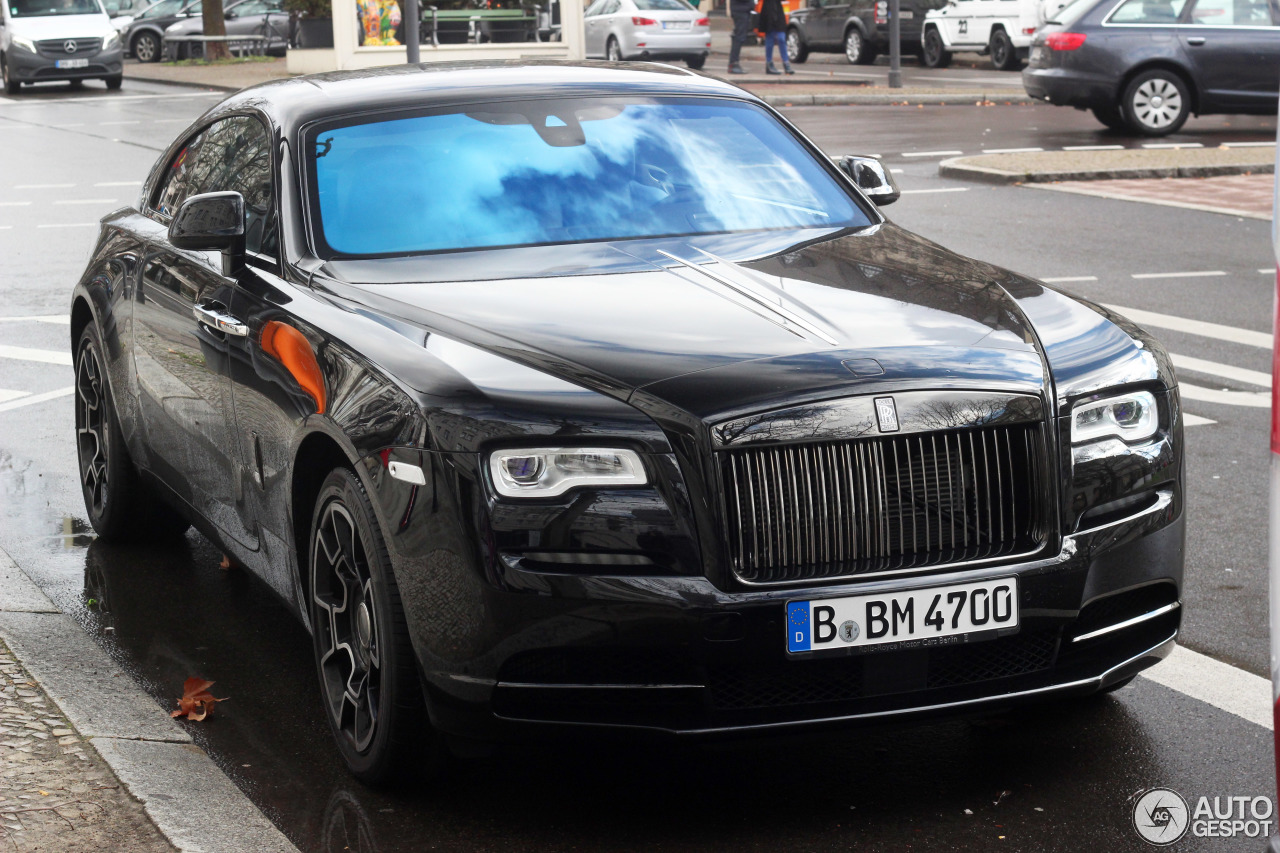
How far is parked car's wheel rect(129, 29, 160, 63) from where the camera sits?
143ft

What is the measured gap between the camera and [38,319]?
10.6 meters

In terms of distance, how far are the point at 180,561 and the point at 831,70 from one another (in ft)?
98.0

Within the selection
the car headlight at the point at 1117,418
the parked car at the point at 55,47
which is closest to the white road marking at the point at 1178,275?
the car headlight at the point at 1117,418

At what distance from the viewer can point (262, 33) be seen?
4225 centimetres

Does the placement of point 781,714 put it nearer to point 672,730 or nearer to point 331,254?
point 672,730

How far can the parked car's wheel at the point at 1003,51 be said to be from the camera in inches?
1328

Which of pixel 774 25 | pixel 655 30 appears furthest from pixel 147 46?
pixel 774 25

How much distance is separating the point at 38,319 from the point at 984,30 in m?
26.6

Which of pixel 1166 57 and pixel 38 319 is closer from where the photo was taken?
pixel 38 319

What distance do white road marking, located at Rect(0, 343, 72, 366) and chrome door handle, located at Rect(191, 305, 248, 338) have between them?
15.4 ft

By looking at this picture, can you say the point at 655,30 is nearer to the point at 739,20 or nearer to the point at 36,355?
the point at 739,20

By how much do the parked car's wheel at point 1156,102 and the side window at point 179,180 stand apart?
1613 cm

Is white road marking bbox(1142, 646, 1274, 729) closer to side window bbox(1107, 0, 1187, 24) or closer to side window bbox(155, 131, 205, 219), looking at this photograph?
side window bbox(155, 131, 205, 219)

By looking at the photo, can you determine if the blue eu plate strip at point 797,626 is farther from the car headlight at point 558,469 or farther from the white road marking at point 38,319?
the white road marking at point 38,319
